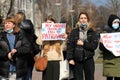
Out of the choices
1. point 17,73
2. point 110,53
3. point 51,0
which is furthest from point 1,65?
point 51,0

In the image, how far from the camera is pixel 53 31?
1000cm

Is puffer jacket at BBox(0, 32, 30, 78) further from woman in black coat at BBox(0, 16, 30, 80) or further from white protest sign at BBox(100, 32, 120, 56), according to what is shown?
white protest sign at BBox(100, 32, 120, 56)

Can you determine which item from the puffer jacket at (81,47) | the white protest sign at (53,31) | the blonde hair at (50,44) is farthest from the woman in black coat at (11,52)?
the white protest sign at (53,31)

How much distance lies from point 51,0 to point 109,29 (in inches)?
2253

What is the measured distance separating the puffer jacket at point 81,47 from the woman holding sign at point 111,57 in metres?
0.64

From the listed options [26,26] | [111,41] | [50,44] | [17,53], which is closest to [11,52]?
[17,53]

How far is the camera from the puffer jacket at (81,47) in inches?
360

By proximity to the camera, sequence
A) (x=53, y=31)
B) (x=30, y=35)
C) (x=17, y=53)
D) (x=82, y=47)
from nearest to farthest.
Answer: (x=17, y=53) → (x=82, y=47) → (x=30, y=35) → (x=53, y=31)

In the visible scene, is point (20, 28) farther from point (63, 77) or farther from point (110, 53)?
point (110, 53)

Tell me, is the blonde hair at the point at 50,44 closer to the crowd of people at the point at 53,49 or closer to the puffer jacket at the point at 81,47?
the crowd of people at the point at 53,49

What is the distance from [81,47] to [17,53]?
1.53m

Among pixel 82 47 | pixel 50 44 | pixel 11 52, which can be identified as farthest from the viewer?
pixel 50 44

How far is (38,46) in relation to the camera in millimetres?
9625

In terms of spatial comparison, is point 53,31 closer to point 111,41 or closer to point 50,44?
point 50,44
